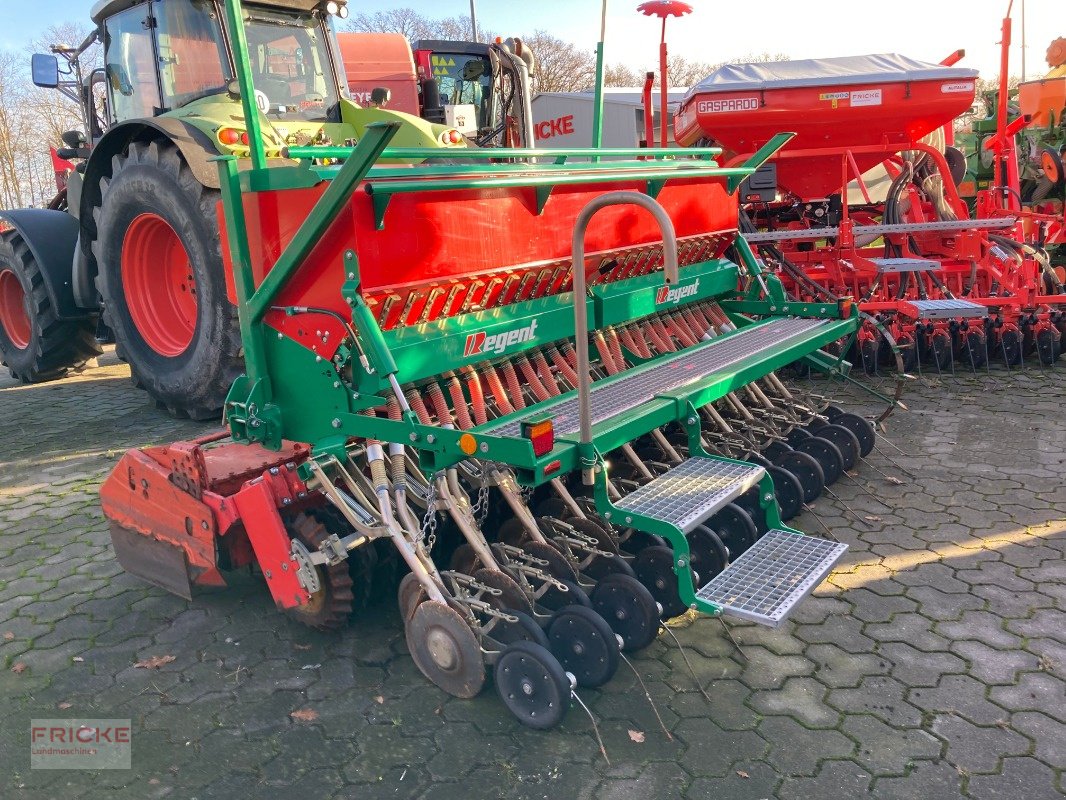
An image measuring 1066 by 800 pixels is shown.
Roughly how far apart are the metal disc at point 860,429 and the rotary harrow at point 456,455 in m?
0.91

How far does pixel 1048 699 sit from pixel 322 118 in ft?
16.5

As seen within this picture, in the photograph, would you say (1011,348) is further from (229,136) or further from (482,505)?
(229,136)

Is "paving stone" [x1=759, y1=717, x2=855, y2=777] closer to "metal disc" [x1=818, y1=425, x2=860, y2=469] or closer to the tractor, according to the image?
"metal disc" [x1=818, y1=425, x2=860, y2=469]

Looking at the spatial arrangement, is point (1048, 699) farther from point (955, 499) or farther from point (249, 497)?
point (249, 497)

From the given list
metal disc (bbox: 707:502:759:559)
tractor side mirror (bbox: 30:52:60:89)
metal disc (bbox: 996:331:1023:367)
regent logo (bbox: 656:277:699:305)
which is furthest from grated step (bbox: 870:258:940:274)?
tractor side mirror (bbox: 30:52:60:89)

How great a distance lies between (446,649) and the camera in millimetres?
2693

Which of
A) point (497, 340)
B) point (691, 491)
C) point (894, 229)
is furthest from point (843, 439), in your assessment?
point (894, 229)

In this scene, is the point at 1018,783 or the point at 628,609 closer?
the point at 1018,783

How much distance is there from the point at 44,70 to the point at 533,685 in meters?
5.73

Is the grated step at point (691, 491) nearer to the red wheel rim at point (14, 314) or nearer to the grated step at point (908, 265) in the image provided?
the grated step at point (908, 265)

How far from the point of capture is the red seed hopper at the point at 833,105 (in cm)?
670

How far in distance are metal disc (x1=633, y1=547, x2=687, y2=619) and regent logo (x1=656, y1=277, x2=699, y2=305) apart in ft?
5.69

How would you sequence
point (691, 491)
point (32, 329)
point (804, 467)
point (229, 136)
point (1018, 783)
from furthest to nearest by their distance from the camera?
point (32, 329) < point (229, 136) < point (804, 467) < point (691, 491) < point (1018, 783)

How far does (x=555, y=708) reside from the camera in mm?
2500
